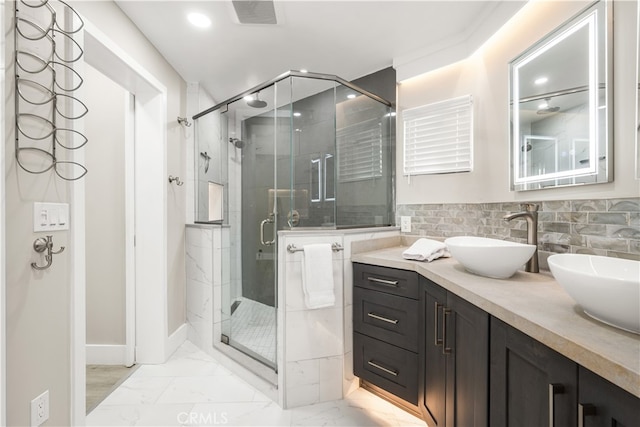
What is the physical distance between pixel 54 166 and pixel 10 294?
0.56 metres

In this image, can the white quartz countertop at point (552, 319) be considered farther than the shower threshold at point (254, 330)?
No

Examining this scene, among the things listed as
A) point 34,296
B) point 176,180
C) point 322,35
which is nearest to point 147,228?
point 176,180

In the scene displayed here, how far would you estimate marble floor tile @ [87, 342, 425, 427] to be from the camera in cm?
164

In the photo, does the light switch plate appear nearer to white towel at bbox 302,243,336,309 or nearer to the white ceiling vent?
white towel at bbox 302,243,336,309

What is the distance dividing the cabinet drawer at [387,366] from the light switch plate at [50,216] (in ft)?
5.71

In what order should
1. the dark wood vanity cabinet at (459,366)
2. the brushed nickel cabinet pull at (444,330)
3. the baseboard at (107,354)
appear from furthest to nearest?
1. the baseboard at (107,354)
2. the brushed nickel cabinet pull at (444,330)
3. the dark wood vanity cabinet at (459,366)

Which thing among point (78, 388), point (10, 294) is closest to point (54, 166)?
point (10, 294)

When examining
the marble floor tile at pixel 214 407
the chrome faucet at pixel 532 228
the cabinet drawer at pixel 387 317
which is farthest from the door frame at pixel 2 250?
the chrome faucet at pixel 532 228

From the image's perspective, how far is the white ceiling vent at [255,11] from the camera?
5.44ft

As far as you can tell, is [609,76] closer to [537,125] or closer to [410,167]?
[537,125]

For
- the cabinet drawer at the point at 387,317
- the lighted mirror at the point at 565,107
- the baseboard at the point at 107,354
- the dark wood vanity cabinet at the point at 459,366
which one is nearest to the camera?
the dark wood vanity cabinet at the point at 459,366

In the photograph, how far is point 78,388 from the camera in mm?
1353

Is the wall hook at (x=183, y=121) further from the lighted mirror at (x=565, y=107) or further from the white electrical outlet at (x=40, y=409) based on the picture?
the lighted mirror at (x=565, y=107)

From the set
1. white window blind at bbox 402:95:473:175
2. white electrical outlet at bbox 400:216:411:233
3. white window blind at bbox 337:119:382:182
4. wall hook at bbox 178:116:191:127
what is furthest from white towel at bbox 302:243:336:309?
wall hook at bbox 178:116:191:127
